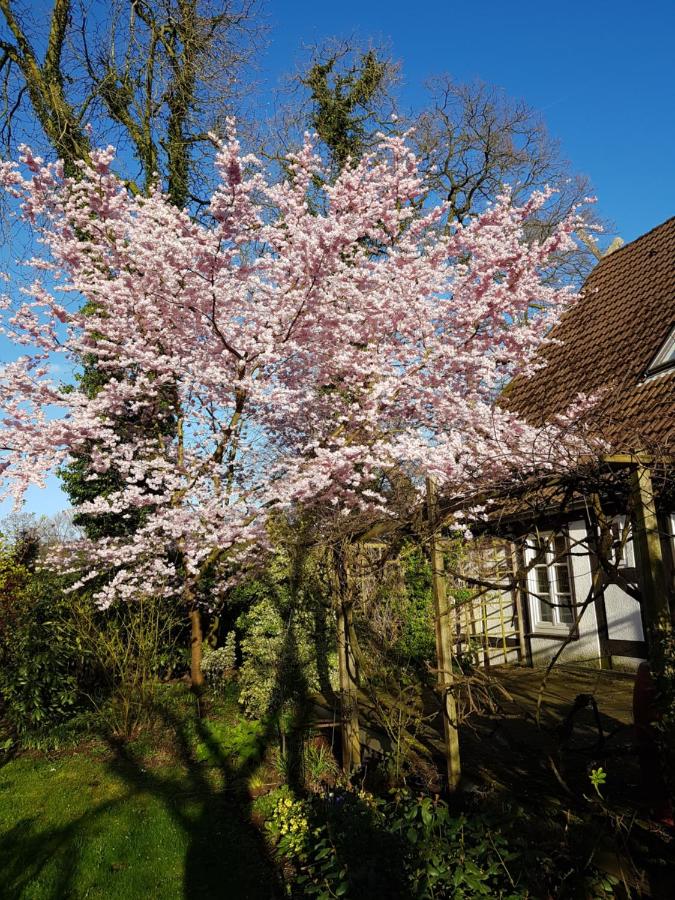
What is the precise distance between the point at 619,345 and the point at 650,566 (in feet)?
27.3

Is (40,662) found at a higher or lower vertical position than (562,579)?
lower

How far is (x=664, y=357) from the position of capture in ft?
29.8

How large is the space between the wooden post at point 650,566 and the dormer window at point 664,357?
678cm

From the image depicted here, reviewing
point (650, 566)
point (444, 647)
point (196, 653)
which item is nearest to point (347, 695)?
point (444, 647)

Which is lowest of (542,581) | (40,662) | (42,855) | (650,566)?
(42,855)

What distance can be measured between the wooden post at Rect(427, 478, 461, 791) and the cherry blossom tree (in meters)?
2.02

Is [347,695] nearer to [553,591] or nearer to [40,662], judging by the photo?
[40,662]

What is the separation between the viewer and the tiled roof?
28.7 ft

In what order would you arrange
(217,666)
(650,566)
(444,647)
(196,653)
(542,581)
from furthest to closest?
(542,581) → (217,666) → (196,653) → (444,647) → (650,566)

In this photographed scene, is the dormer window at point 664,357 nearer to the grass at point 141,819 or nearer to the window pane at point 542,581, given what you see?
the window pane at point 542,581

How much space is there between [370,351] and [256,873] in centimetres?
558

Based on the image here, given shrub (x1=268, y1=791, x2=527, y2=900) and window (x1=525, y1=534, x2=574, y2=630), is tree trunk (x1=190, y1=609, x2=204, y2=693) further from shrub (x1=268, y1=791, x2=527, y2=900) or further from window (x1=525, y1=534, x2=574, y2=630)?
window (x1=525, y1=534, x2=574, y2=630)

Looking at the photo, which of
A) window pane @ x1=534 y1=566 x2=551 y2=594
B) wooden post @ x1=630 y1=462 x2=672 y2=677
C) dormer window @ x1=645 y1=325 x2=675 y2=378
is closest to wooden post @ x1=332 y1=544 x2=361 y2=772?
wooden post @ x1=630 y1=462 x2=672 y2=677

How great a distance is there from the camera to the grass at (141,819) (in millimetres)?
4355
